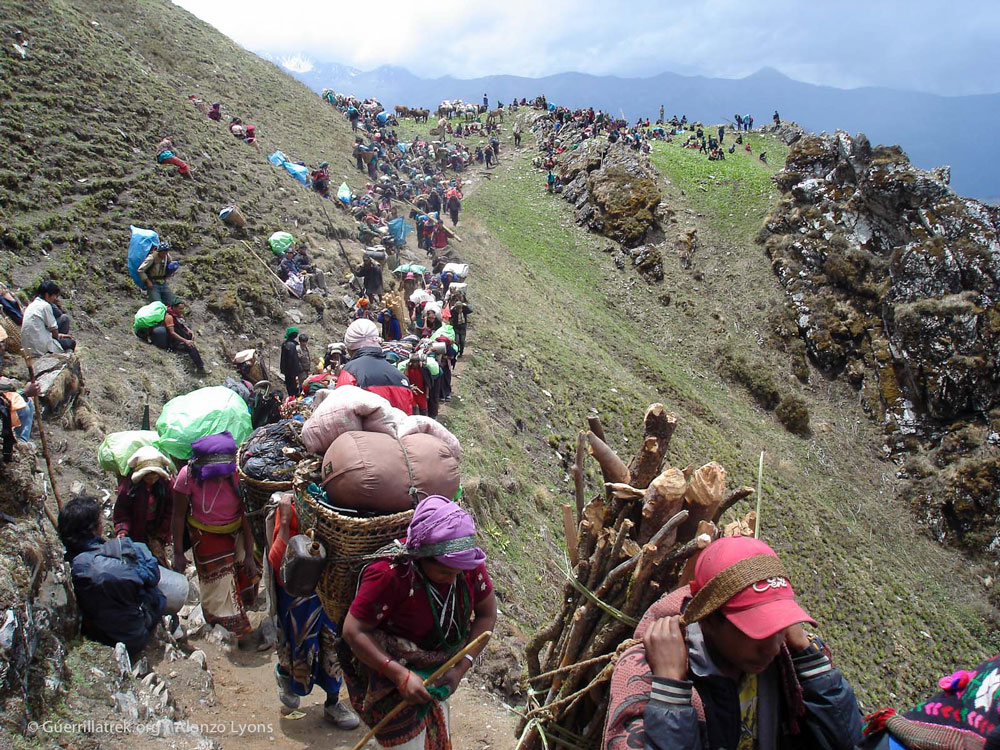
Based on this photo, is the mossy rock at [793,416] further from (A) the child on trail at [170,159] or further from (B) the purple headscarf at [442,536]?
(B) the purple headscarf at [442,536]

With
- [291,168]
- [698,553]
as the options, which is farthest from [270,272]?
Answer: [698,553]

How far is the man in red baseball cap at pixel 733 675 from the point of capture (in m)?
2.00

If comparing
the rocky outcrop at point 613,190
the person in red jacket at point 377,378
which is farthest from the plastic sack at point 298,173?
the person in red jacket at point 377,378

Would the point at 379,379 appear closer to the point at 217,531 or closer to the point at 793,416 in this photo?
the point at 217,531

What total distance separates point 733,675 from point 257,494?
339 cm

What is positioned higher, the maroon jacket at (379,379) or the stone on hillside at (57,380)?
the maroon jacket at (379,379)

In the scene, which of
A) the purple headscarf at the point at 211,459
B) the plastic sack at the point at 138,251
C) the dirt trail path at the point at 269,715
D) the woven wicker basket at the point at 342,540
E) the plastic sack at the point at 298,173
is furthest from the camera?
the plastic sack at the point at 298,173

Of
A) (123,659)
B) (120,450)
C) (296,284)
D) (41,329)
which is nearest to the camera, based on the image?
(123,659)

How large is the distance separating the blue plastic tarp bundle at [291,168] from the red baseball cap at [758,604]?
2257 cm

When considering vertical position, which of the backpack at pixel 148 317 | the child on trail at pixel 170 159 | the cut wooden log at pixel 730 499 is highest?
the child on trail at pixel 170 159

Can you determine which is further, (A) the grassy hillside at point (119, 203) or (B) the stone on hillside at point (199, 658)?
(A) the grassy hillside at point (119, 203)

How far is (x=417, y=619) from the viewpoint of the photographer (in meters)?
3.01

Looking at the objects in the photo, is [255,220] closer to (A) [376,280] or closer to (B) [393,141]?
(A) [376,280]

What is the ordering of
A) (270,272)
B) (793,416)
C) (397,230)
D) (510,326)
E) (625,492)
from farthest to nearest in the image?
(793,416) → (397,230) → (510,326) → (270,272) → (625,492)
